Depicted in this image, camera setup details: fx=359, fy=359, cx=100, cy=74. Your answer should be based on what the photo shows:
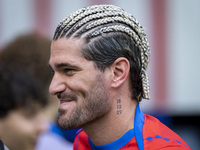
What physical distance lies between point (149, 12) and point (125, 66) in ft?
14.9

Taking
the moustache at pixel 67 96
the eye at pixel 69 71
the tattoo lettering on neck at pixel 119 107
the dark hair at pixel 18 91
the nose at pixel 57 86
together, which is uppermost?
the eye at pixel 69 71

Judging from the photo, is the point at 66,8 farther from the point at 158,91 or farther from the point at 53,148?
the point at 53,148

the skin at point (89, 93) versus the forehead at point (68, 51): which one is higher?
the forehead at point (68, 51)

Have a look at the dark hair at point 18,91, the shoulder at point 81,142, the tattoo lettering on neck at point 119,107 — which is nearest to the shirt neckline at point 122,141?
the tattoo lettering on neck at point 119,107

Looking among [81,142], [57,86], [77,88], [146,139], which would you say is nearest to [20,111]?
[81,142]

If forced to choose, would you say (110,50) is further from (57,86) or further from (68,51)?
(57,86)

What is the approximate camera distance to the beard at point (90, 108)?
7.84 ft

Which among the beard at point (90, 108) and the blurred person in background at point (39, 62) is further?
the blurred person in background at point (39, 62)

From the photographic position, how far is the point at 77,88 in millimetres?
2389

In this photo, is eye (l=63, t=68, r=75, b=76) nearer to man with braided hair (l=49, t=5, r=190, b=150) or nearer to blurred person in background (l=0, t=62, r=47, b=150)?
man with braided hair (l=49, t=5, r=190, b=150)

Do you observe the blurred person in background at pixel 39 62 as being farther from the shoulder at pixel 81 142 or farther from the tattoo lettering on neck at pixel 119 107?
the tattoo lettering on neck at pixel 119 107

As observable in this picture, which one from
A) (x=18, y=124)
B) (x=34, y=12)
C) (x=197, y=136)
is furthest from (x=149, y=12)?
(x=18, y=124)

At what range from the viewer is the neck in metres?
2.44

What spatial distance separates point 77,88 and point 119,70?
1.07 ft
